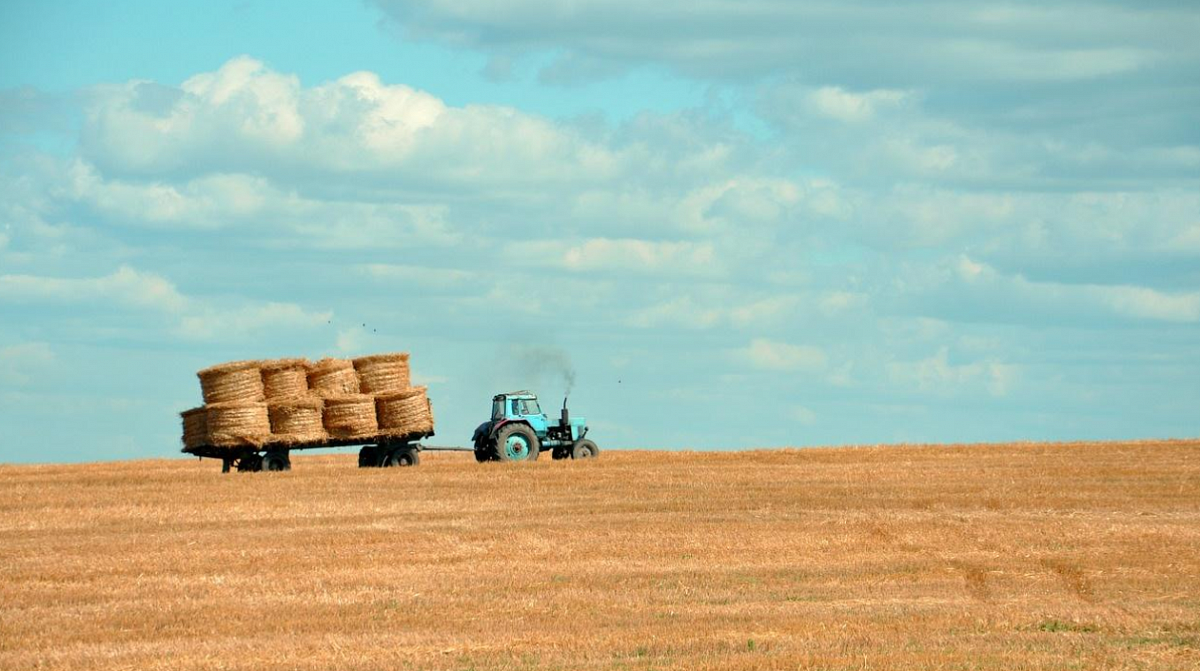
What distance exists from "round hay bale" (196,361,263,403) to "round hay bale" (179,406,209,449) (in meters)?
0.44

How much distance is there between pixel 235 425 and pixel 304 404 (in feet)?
4.95

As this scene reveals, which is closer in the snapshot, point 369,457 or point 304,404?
point 304,404

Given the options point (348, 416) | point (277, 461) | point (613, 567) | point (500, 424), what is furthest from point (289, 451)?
point (613, 567)

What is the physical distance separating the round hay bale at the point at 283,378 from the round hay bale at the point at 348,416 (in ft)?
2.43

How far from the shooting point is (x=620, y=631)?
14.5 metres

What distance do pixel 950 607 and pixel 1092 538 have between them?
6544mm

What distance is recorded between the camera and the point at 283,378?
32.8m

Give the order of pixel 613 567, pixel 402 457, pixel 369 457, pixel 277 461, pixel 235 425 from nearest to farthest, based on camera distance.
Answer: pixel 613 567 < pixel 235 425 < pixel 277 461 < pixel 402 457 < pixel 369 457

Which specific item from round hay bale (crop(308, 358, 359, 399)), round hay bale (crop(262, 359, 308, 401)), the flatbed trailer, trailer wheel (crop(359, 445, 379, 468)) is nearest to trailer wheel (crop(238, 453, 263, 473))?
the flatbed trailer

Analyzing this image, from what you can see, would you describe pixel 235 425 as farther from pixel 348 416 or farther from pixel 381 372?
pixel 381 372

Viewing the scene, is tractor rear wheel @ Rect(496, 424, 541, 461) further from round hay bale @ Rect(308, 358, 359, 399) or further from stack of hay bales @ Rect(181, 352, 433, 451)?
round hay bale @ Rect(308, 358, 359, 399)

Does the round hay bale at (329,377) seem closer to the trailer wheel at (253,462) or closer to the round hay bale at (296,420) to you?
the round hay bale at (296,420)

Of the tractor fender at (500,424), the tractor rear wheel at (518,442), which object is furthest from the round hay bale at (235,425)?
the tractor rear wheel at (518,442)

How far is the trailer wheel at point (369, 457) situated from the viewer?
115 feet
